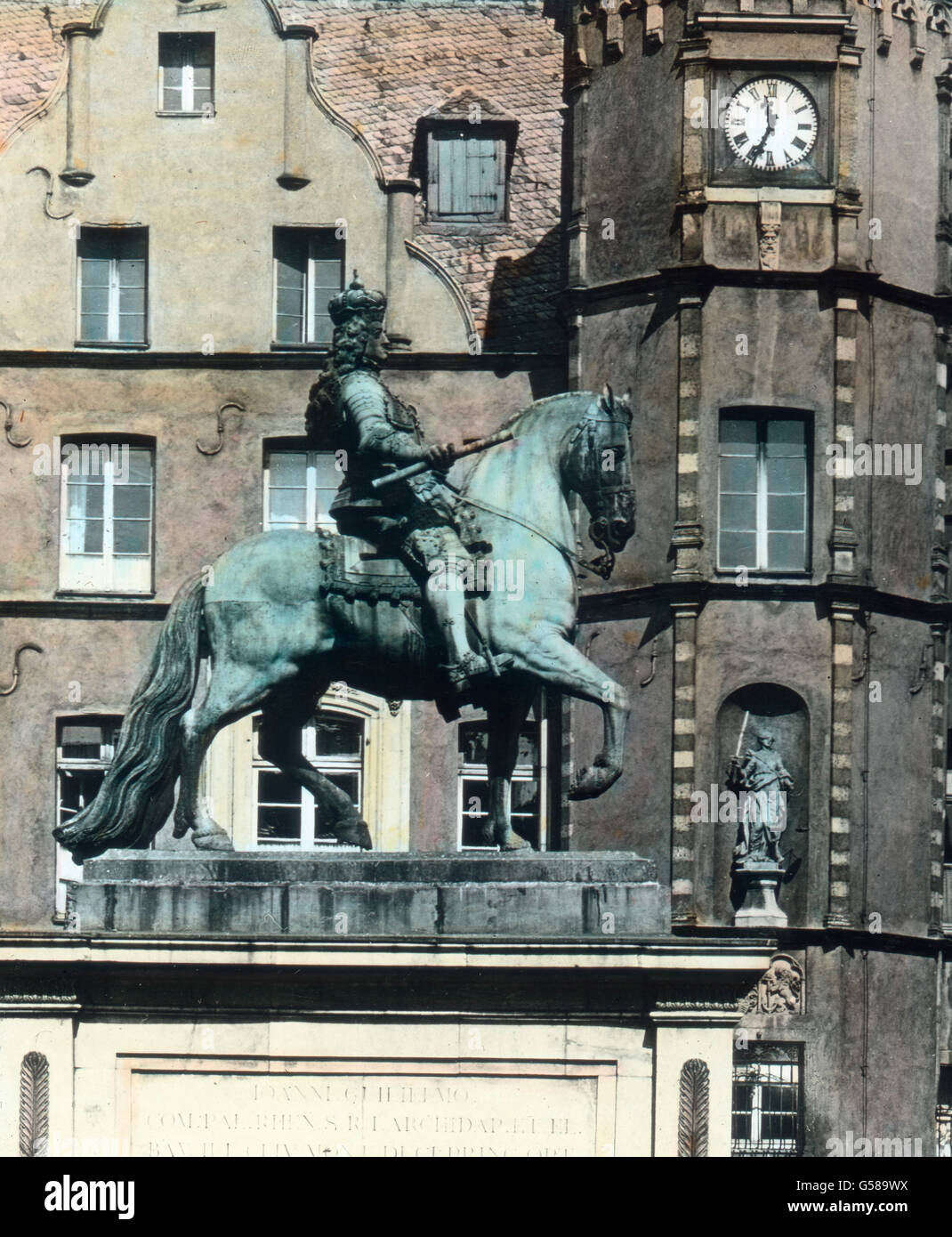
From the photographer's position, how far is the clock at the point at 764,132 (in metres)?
48.4

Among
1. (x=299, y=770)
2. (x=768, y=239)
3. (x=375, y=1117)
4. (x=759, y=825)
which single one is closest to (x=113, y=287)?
(x=768, y=239)

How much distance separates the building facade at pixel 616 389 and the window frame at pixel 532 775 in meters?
0.07

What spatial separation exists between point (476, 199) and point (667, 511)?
6556 millimetres

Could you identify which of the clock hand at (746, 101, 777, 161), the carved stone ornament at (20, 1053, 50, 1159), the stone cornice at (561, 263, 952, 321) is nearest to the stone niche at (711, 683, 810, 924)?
the stone cornice at (561, 263, 952, 321)

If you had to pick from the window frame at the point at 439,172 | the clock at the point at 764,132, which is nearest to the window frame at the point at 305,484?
the window frame at the point at 439,172

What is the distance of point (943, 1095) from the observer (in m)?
49.1

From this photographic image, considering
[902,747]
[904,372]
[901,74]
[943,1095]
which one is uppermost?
[901,74]

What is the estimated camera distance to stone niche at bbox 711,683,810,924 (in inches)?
Result: 1843

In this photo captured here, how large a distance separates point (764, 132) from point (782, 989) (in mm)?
9895

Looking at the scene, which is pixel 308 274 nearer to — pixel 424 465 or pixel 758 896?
pixel 758 896

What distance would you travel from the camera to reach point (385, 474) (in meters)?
31.8

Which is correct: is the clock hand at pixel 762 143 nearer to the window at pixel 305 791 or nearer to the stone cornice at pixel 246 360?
the stone cornice at pixel 246 360

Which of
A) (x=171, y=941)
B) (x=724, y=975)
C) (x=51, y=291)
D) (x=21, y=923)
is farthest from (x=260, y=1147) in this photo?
(x=51, y=291)

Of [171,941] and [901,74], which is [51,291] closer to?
[901,74]
